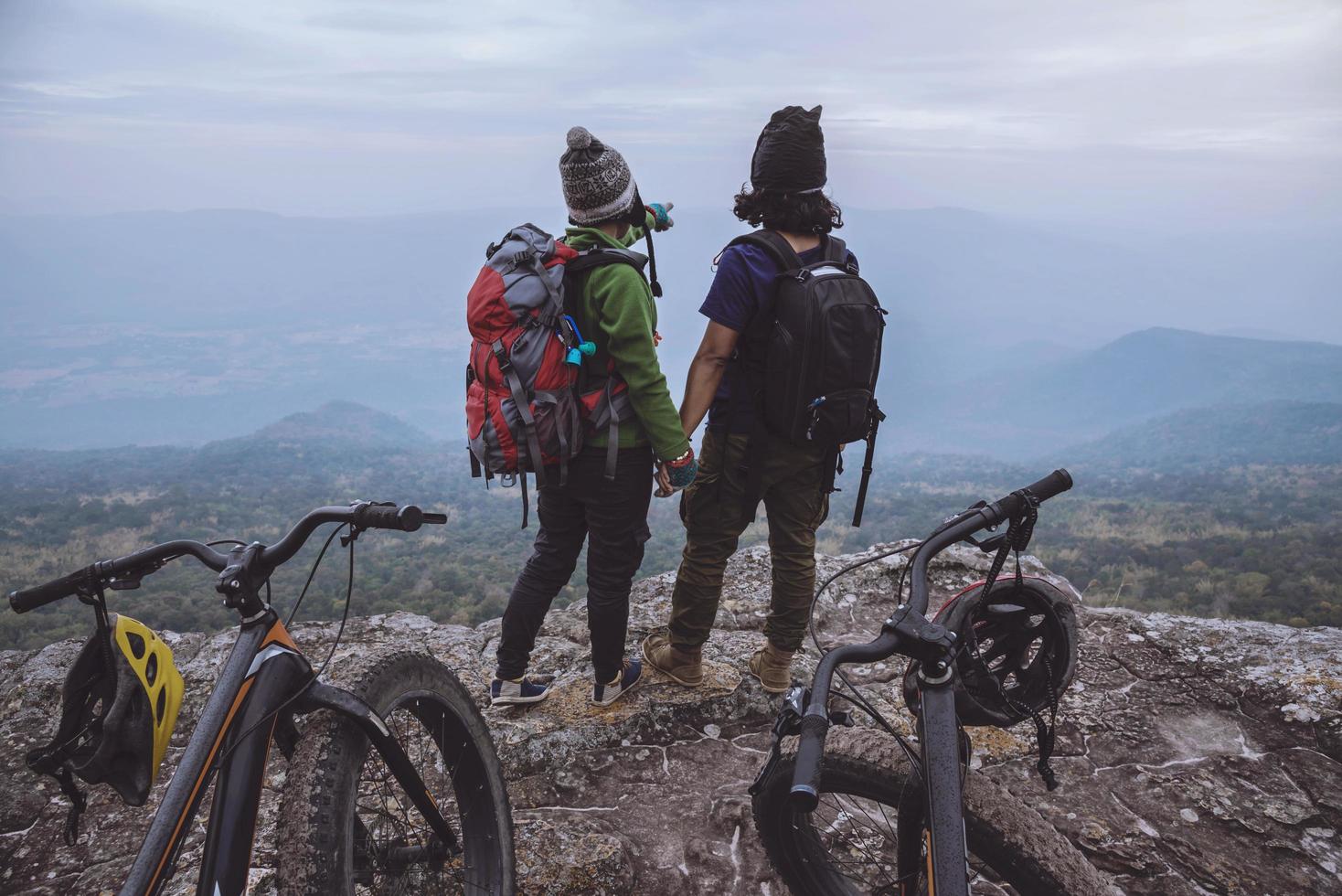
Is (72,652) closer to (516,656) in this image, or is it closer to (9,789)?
(9,789)

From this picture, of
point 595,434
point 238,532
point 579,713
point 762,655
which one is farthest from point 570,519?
point 238,532

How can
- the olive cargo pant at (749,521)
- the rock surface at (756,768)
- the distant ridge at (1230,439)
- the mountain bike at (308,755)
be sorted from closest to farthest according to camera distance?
the mountain bike at (308,755) < the rock surface at (756,768) < the olive cargo pant at (749,521) < the distant ridge at (1230,439)

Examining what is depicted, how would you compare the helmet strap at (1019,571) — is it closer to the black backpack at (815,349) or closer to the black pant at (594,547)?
the black backpack at (815,349)

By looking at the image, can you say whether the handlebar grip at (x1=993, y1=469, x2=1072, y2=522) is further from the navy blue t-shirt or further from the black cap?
the black cap

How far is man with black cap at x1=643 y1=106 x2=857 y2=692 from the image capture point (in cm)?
336

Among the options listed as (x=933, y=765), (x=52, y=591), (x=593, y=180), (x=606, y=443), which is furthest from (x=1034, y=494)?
(x=52, y=591)

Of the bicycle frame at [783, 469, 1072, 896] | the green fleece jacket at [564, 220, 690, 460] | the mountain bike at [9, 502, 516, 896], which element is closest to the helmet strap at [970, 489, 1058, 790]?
the bicycle frame at [783, 469, 1072, 896]

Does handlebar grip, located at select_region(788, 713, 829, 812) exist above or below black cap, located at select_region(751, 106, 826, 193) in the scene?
below

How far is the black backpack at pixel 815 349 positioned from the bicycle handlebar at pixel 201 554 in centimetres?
177

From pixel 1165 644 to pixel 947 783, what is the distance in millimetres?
3898

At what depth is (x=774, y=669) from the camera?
13.8 feet

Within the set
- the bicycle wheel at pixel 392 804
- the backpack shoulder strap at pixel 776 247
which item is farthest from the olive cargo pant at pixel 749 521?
the bicycle wheel at pixel 392 804

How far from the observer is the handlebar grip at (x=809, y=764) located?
4.75ft

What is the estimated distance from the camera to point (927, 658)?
1963 millimetres
